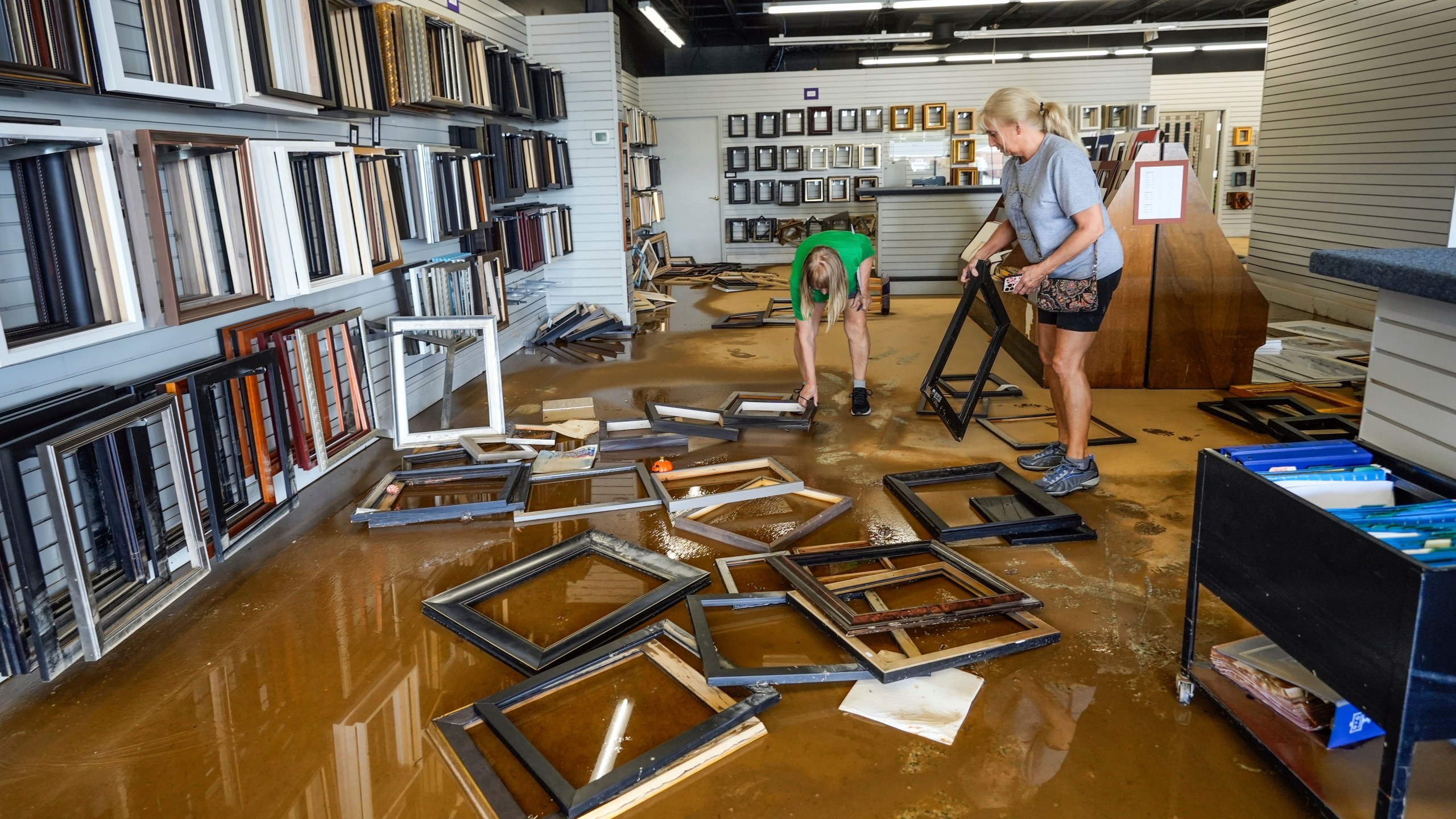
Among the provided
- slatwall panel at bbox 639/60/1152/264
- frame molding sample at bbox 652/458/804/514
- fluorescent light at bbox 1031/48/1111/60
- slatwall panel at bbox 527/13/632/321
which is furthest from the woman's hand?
fluorescent light at bbox 1031/48/1111/60

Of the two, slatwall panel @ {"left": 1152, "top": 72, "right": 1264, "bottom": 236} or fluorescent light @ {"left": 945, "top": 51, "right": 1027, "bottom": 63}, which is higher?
fluorescent light @ {"left": 945, "top": 51, "right": 1027, "bottom": 63}

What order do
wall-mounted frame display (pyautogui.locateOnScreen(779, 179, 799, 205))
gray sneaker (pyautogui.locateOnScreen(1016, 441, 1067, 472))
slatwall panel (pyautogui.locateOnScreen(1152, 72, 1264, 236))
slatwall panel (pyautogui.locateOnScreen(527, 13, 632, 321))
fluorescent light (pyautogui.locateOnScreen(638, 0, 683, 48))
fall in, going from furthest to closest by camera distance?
slatwall panel (pyautogui.locateOnScreen(1152, 72, 1264, 236))
wall-mounted frame display (pyautogui.locateOnScreen(779, 179, 799, 205))
fluorescent light (pyautogui.locateOnScreen(638, 0, 683, 48))
slatwall panel (pyautogui.locateOnScreen(527, 13, 632, 321))
gray sneaker (pyautogui.locateOnScreen(1016, 441, 1067, 472))

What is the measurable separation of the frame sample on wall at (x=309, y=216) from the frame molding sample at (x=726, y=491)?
1697 mm

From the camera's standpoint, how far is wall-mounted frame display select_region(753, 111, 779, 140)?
1360cm

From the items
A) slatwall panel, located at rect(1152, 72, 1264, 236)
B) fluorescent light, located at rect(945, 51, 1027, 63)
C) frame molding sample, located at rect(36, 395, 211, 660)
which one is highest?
fluorescent light, located at rect(945, 51, 1027, 63)

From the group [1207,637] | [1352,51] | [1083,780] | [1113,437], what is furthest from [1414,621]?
[1352,51]

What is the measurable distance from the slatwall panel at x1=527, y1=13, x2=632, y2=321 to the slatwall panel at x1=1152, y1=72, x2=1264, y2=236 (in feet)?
41.9

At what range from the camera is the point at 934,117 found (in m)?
13.3

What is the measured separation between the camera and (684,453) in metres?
4.45

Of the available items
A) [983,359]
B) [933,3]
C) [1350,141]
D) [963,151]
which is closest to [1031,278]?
[983,359]

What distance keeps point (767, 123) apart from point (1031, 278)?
35.9 feet

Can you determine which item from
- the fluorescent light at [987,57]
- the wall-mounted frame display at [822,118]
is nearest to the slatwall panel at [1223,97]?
the fluorescent light at [987,57]

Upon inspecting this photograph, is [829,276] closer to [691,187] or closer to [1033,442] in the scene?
[1033,442]

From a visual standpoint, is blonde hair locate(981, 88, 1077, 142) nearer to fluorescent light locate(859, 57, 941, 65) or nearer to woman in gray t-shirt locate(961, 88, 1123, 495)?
woman in gray t-shirt locate(961, 88, 1123, 495)
